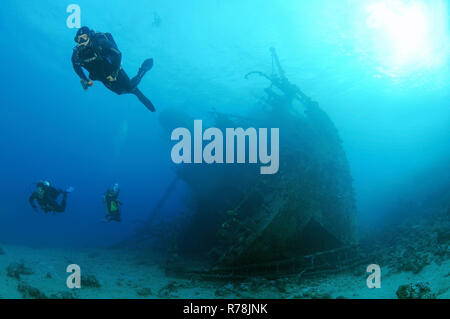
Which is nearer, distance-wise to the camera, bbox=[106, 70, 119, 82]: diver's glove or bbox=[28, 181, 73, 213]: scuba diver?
bbox=[106, 70, 119, 82]: diver's glove

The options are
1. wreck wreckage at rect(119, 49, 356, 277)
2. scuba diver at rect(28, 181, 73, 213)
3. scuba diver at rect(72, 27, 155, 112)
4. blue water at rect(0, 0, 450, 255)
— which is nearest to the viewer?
scuba diver at rect(72, 27, 155, 112)

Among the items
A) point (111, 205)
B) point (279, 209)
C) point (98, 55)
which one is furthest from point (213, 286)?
point (98, 55)

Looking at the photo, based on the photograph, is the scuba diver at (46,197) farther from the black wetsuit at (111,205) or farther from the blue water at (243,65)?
the blue water at (243,65)

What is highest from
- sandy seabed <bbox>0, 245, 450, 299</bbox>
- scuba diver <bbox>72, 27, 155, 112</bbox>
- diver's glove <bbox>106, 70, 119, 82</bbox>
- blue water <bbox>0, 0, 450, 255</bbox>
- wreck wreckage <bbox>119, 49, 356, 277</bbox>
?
blue water <bbox>0, 0, 450, 255</bbox>

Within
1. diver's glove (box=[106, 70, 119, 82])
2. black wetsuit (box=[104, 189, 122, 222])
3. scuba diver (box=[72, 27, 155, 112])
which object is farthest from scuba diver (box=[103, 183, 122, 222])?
diver's glove (box=[106, 70, 119, 82])

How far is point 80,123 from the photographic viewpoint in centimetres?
6956

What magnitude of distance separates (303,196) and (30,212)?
7692cm

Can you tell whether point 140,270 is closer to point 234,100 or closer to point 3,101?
point 234,100

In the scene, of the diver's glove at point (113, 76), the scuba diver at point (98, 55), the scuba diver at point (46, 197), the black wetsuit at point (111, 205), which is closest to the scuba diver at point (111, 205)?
the black wetsuit at point (111, 205)

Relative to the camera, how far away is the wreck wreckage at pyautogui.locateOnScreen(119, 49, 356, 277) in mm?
6902

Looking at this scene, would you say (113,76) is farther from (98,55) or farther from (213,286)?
(213,286)

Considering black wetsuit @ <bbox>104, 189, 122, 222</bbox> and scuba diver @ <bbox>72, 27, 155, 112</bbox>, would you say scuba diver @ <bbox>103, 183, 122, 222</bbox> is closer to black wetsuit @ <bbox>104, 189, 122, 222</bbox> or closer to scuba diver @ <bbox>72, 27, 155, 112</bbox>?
black wetsuit @ <bbox>104, 189, 122, 222</bbox>

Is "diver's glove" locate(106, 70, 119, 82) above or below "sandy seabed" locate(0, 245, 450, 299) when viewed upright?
above
